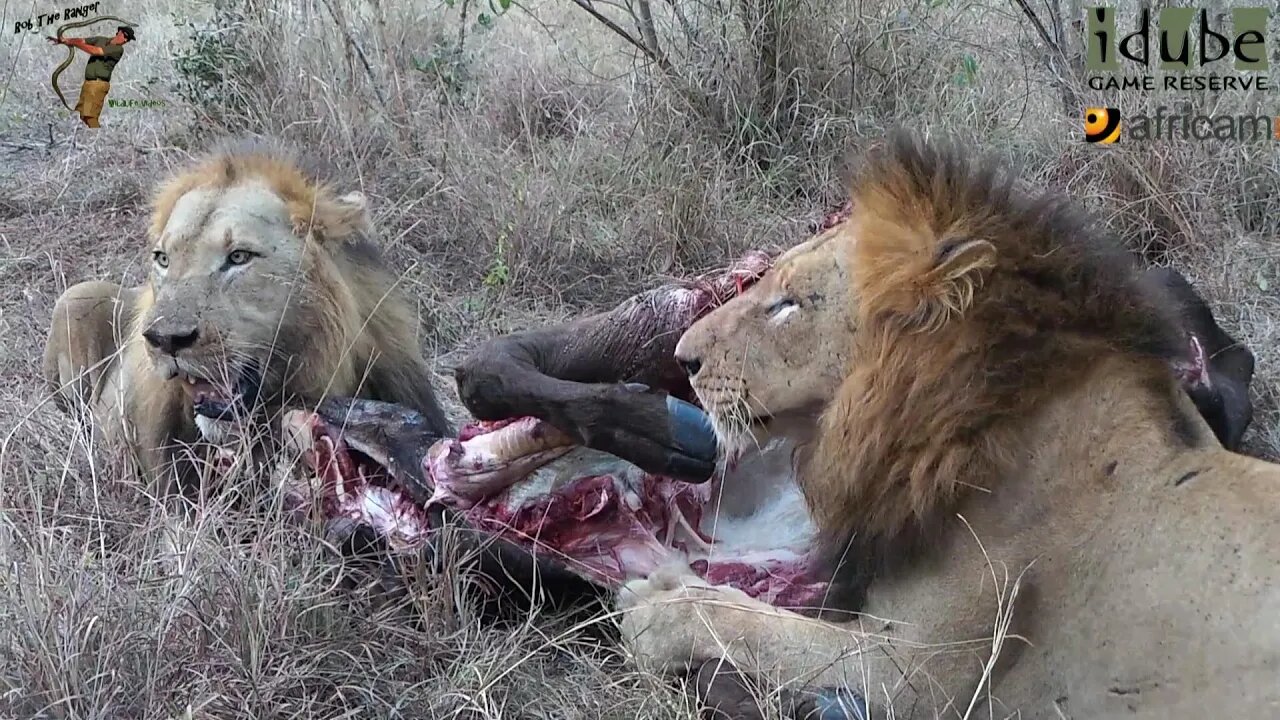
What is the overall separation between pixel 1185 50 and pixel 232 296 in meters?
3.92

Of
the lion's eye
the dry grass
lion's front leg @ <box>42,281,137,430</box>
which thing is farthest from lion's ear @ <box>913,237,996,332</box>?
lion's front leg @ <box>42,281,137,430</box>

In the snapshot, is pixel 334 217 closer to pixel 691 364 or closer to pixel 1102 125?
pixel 691 364

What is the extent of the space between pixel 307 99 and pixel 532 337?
2.95 meters

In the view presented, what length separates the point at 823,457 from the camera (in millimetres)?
2230

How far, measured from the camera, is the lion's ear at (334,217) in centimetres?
292

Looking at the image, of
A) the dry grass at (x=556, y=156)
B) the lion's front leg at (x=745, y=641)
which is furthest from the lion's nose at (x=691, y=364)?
the dry grass at (x=556, y=156)

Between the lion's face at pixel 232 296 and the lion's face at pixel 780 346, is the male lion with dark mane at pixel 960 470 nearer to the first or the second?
the lion's face at pixel 780 346

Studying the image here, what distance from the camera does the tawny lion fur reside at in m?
1.89

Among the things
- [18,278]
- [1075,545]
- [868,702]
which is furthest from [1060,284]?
[18,278]

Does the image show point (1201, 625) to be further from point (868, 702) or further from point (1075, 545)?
point (868, 702)

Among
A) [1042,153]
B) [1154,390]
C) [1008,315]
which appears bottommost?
[1042,153]

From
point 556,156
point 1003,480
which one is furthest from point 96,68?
point 1003,480

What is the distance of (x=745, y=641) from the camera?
87.4 inches

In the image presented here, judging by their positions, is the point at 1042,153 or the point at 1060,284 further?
the point at 1042,153
